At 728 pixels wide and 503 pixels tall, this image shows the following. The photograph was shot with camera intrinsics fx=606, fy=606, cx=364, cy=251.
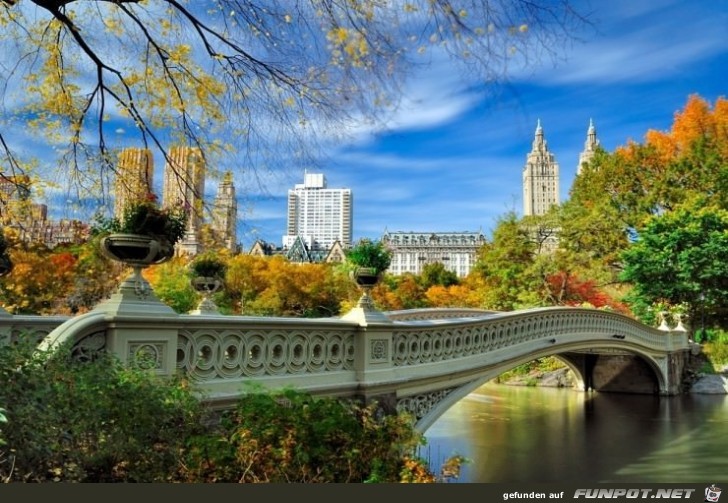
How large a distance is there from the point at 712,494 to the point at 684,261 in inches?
837

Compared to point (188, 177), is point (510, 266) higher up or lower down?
higher up

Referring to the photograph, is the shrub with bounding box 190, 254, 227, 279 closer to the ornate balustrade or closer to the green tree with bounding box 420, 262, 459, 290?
the ornate balustrade

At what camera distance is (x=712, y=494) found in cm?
433

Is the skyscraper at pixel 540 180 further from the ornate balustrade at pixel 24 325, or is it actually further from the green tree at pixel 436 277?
the ornate balustrade at pixel 24 325

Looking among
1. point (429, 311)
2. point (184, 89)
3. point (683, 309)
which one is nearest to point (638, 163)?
point (683, 309)

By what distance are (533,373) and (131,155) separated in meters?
20.0

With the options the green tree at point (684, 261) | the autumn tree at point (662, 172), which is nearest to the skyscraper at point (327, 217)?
the autumn tree at point (662, 172)

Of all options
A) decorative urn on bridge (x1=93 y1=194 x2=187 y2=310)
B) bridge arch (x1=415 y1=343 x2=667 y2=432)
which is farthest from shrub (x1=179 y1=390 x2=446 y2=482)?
bridge arch (x1=415 y1=343 x2=667 y2=432)

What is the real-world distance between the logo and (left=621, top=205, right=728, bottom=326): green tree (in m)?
21.2

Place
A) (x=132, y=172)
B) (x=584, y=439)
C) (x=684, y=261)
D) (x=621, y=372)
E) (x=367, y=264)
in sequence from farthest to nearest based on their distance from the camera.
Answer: (x=684, y=261)
(x=621, y=372)
(x=584, y=439)
(x=367, y=264)
(x=132, y=172)

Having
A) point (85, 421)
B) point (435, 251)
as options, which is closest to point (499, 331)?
point (85, 421)

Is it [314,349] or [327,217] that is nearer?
[314,349]

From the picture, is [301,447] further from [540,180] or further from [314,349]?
[540,180]

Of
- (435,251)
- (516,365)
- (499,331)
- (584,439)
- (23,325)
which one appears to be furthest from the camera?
(435,251)
